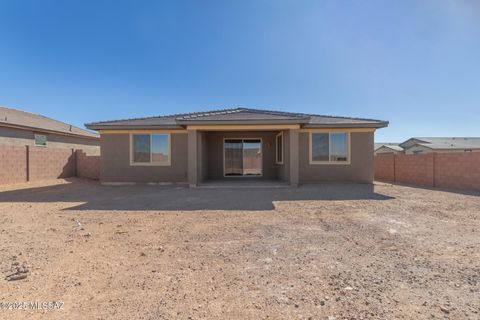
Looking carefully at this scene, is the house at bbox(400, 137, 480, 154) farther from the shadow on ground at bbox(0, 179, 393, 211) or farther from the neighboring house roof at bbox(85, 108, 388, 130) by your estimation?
the shadow on ground at bbox(0, 179, 393, 211)

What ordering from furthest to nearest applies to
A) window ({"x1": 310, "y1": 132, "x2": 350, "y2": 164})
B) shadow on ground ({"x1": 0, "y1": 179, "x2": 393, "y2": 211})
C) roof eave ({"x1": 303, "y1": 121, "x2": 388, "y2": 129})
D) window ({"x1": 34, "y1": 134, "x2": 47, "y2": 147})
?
1. window ({"x1": 34, "y1": 134, "x2": 47, "y2": 147})
2. window ({"x1": 310, "y1": 132, "x2": 350, "y2": 164})
3. roof eave ({"x1": 303, "y1": 121, "x2": 388, "y2": 129})
4. shadow on ground ({"x1": 0, "y1": 179, "x2": 393, "y2": 211})

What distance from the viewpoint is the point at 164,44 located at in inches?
478

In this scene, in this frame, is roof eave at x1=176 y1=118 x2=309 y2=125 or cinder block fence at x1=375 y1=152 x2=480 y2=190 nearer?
roof eave at x1=176 y1=118 x2=309 y2=125

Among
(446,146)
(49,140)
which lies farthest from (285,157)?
(446,146)

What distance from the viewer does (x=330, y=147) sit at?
11047 mm

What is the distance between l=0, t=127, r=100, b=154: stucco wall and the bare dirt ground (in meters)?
9.76

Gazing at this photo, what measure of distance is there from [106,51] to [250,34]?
733 cm

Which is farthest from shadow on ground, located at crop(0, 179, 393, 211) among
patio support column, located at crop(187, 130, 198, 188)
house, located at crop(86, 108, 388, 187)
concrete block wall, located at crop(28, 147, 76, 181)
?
concrete block wall, located at crop(28, 147, 76, 181)

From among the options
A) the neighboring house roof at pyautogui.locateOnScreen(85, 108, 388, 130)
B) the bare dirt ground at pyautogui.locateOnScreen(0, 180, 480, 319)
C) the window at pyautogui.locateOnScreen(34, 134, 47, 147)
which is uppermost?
the neighboring house roof at pyautogui.locateOnScreen(85, 108, 388, 130)

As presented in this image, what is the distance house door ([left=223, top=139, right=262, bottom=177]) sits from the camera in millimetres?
13188

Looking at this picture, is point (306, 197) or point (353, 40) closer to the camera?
point (306, 197)

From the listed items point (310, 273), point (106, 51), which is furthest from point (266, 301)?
point (106, 51)

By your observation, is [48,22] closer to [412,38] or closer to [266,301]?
[266,301]

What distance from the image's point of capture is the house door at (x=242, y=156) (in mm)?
13188
